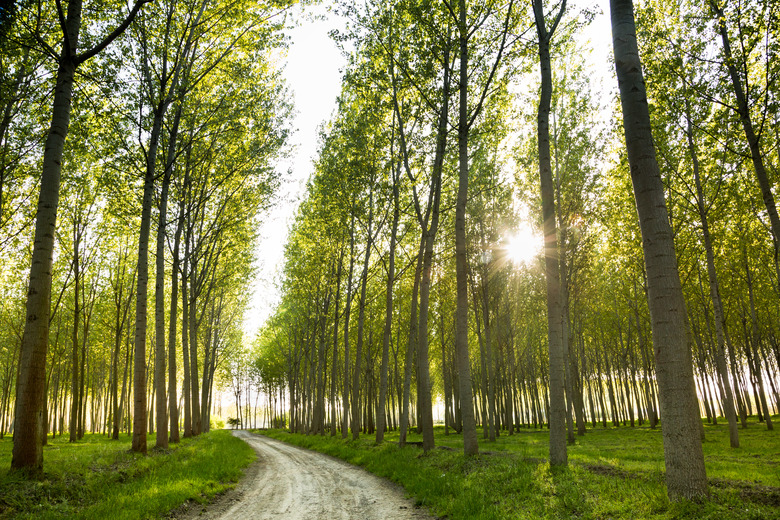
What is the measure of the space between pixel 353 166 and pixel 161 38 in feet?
29.6

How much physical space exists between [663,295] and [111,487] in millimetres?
10944

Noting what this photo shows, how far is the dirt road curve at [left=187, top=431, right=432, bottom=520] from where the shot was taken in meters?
7.94

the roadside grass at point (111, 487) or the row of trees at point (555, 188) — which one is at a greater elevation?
the row of trees at point (555, 188)

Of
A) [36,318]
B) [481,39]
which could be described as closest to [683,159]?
[481,39]

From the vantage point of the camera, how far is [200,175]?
65.2 ft

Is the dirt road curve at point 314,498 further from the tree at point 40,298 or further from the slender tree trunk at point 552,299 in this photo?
the slender tree trunk at point 552,299

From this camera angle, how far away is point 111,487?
341 inches

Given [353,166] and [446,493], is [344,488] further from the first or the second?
[353,166]

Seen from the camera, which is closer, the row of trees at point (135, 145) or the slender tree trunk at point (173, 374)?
the row of trees at point (135, 145)

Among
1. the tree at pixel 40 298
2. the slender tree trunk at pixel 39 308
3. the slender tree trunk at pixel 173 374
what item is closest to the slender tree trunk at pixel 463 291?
the tree at pixel 40 298

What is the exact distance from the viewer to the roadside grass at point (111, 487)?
21.7 feet

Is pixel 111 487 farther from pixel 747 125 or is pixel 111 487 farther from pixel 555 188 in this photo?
pixel 555 188

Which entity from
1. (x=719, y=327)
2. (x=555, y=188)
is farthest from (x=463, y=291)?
(x=555, y=188)

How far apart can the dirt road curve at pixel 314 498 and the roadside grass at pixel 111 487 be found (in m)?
0.74
